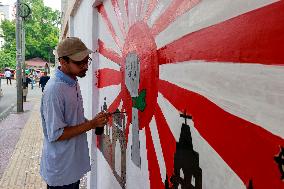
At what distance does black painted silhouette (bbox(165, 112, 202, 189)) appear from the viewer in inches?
58.2

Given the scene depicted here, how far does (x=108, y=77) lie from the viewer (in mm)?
3514

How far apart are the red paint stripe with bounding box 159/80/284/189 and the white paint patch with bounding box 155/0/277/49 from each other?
26 centimetres

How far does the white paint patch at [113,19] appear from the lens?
294 cm

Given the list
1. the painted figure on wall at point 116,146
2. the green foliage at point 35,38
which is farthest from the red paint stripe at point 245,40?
the green foliage at point 35,38

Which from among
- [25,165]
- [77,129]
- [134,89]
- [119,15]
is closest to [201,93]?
[134,89]

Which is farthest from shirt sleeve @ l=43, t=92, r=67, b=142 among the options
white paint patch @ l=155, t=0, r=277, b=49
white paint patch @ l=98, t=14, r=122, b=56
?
white paint patch @ l=155, t=0, r=277, b=49

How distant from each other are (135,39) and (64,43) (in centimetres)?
56

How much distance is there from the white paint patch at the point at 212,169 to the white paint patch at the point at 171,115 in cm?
16

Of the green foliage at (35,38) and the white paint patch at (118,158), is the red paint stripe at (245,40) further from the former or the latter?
the green foliage at (35,38)

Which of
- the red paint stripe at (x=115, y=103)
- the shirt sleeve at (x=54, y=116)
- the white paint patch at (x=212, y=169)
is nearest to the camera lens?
the white paint patch at (x=212, y=169)

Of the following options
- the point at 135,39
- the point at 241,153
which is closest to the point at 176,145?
the point at 241,153

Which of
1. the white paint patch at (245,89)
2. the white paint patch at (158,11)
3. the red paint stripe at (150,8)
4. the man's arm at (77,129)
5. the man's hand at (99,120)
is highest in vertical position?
the red paint stripe at (150,8)

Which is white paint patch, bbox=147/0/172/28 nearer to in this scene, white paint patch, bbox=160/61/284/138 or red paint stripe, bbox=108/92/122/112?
white paint patch, bbox=160/61/284/138

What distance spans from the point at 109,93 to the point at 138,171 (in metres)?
1.17
